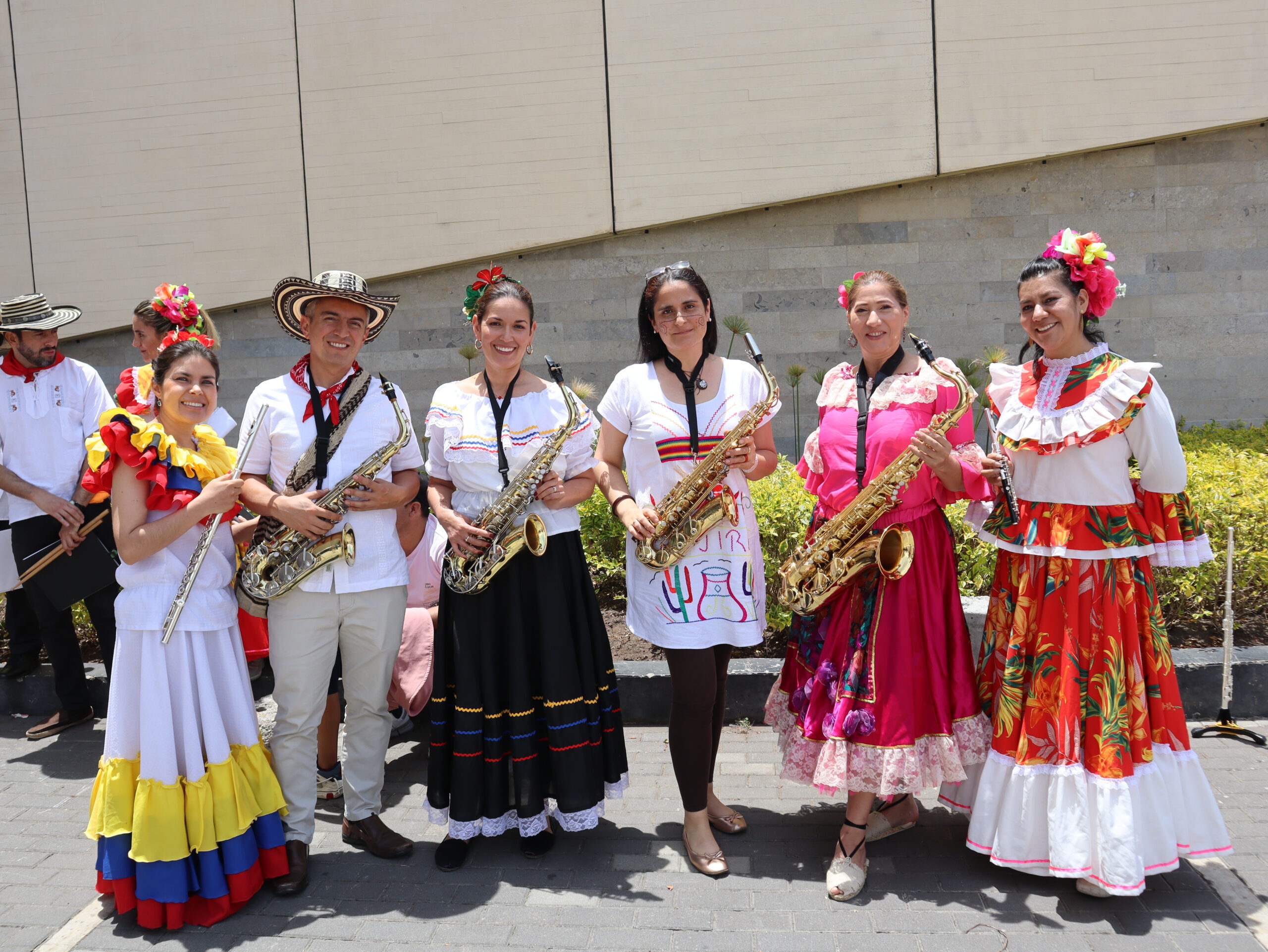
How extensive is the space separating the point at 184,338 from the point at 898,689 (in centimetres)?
389

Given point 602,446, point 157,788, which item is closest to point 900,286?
point 602,446

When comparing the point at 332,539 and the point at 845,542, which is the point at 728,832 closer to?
the point at 845,542

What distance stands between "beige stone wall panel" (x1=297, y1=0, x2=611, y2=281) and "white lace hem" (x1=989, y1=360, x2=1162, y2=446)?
7.42 m

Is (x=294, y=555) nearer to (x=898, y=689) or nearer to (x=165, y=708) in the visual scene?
(x=165, y=708)

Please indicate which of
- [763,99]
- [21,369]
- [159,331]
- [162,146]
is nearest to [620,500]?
[159,331]

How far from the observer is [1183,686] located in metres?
5.05

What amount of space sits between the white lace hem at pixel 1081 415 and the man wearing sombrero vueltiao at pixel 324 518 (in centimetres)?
261

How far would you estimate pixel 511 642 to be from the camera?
3.78 m

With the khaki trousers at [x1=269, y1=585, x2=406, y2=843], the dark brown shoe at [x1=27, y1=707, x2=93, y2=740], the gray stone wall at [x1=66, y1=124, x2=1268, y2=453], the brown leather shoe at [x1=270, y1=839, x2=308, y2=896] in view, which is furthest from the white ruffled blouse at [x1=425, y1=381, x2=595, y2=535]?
the gray stone wall at [x1=66, y1=124, x2=1268, y2=453]

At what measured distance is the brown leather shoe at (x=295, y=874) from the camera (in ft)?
11.9

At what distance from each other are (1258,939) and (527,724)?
2.87 m

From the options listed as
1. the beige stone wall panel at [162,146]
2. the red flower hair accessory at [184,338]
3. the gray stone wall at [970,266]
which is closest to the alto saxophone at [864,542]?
the red flower hair accessory at [184,338]

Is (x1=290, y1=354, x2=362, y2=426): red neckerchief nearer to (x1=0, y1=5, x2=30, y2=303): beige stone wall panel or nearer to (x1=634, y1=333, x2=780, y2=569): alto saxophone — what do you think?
(x1=634, y1=333, x2=780, y2=569): alto saxophone

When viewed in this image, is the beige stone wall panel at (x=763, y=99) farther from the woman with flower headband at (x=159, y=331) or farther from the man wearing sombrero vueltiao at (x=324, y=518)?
the man wearing sombrero vueltiao at (x=324, y=518)
